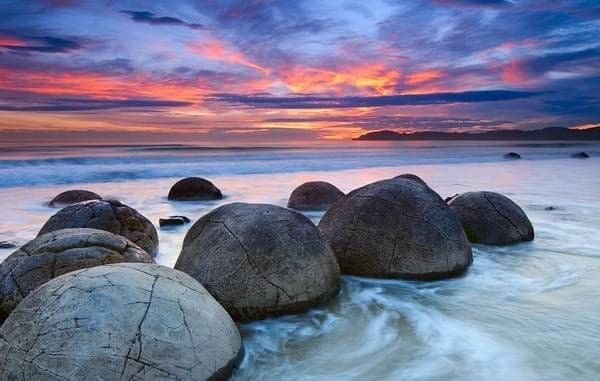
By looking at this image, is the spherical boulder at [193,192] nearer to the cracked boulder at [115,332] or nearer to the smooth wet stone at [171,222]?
the smooth wet stone at [171,222]

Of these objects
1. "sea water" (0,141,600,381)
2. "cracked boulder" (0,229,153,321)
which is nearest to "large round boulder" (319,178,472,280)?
"sea water" (0,141,600,381)

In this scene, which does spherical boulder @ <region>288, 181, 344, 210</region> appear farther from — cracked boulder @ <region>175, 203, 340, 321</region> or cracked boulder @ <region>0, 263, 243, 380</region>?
cracked boulder @ <region>0, 263, 243, 380</region>

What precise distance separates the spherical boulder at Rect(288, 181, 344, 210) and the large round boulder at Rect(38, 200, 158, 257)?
5705 millimetres

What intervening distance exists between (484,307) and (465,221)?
2969 mm

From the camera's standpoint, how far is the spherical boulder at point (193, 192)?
15352 mm

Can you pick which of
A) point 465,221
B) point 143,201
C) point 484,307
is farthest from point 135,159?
point 484,307

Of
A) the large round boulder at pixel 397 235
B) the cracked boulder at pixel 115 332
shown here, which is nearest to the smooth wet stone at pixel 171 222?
the large round boulder at pixel 397 235

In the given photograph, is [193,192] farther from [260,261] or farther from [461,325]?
[461,325]

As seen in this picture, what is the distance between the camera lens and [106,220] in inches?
283

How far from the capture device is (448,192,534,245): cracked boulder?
27.5 ft

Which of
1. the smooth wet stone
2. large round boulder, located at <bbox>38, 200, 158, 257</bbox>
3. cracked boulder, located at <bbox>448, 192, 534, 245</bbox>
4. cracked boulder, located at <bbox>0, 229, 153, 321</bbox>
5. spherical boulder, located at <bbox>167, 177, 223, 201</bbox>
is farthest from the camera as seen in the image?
spherical boulder, located at <bbox>167, 177, 223, 201</bbox>

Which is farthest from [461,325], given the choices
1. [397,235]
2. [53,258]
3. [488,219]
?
[53,258]

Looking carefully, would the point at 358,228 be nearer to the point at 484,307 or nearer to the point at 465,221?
the point at 484,307

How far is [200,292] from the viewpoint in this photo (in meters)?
3.95
